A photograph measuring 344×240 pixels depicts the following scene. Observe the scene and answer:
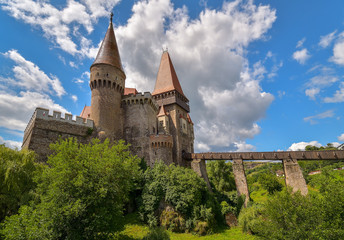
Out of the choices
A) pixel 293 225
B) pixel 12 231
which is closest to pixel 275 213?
pixel 293 225

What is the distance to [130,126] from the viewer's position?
28281 mm

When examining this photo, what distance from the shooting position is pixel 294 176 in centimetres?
2320

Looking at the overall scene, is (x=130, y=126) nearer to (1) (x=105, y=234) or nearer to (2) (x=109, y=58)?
(2) (x=109, y=58)

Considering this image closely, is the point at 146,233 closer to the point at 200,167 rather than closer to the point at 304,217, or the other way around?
the point at 200,167

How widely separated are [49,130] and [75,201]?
11.7m

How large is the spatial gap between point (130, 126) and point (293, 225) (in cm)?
2245

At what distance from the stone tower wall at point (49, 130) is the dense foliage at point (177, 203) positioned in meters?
10.4

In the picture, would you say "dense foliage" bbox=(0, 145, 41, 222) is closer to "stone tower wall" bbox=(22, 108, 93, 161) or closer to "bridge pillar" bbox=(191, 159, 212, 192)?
"stone tower wall" bbox=(22, 108, 93, 161)

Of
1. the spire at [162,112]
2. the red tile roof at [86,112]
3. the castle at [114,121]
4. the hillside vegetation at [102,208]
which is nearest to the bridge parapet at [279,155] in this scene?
the castle at [114,121]

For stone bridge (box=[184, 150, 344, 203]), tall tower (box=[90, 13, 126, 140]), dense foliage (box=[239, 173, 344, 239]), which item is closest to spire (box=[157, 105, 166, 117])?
tall tower (box=[90, 13, 126, 140])

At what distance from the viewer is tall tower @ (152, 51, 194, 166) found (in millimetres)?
32153

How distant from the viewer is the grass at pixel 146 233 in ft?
58.0

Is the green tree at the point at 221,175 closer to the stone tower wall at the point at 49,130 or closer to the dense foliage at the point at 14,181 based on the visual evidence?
the stone tower wall at the point at 49,130

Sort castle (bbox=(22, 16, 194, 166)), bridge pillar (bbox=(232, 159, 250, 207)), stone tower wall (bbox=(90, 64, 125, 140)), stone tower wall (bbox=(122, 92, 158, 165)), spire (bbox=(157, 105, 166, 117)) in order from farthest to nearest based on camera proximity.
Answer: spire (bbox=(157, 105, 166, 117)) < stone tower wall (bbox=(122, 92, 158, 165)) < stone tower wall (bbox=(90, 64, 125, 140)) < bridge pillar (bbox=(232, 159, 250, 207)) < castle (bbox=(22, 16, 194, 166))
